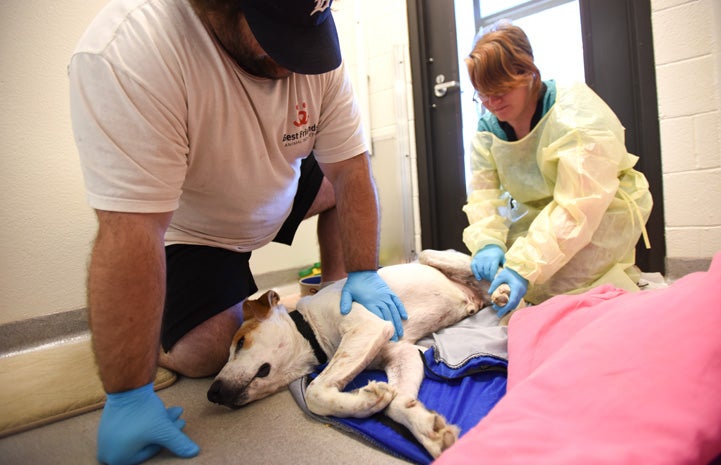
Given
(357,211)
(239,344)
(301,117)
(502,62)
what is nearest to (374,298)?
(357,211)

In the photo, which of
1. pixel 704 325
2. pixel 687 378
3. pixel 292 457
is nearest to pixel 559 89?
pixel 704 325

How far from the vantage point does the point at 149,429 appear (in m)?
1.02

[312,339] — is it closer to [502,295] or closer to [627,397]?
[502,295]

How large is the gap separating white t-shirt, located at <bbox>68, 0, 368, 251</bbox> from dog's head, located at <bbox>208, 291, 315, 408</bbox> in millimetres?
382

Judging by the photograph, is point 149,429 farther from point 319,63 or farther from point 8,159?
point 8,159

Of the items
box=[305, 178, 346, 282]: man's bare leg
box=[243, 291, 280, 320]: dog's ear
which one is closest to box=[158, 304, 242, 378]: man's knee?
box=[243, 291, 280, 320]: dog's ear

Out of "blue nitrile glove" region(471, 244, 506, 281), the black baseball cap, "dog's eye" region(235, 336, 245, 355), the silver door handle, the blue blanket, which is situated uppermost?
the silver door handle

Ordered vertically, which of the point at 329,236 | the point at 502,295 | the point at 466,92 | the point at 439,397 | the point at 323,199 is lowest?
the point at 439,397

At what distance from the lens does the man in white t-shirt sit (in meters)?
0.97

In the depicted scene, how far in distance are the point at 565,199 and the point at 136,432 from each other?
5.09 ft

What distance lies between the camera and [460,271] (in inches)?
70.2

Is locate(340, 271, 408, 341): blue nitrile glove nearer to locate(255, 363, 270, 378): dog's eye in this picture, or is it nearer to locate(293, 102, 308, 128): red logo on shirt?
locate(255, 363, 270, 378): dog's eye

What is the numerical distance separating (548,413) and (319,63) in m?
0.92

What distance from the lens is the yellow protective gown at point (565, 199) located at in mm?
1559
